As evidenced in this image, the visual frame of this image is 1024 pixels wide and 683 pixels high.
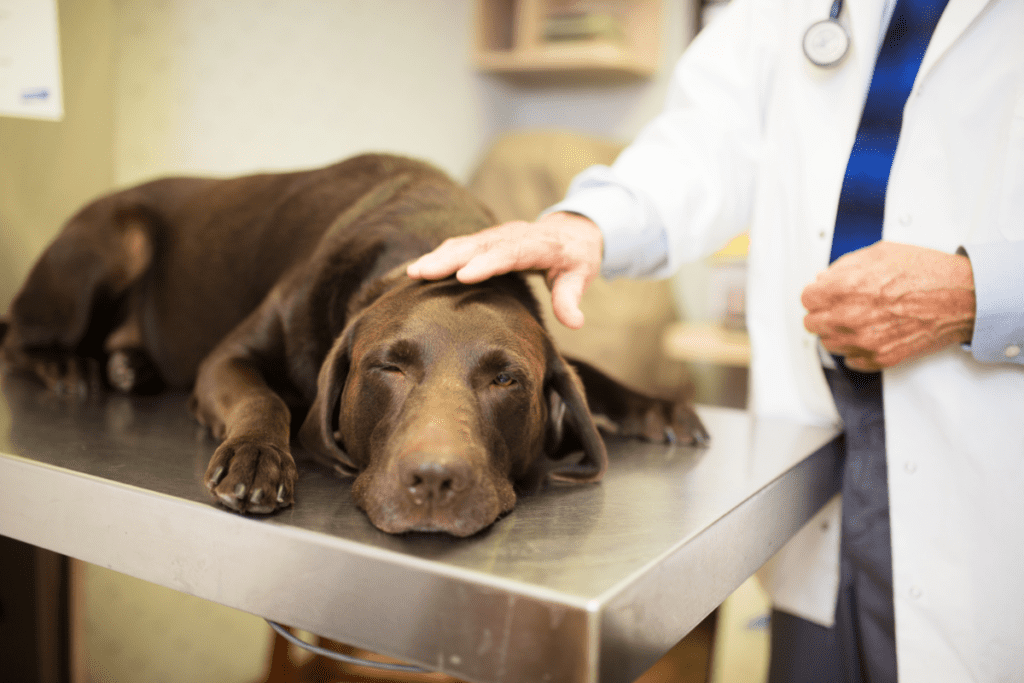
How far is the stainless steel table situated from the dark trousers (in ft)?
0.74

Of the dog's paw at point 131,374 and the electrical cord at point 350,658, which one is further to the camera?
the dog's paw at point 131,374

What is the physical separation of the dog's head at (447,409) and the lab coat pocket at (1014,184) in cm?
65

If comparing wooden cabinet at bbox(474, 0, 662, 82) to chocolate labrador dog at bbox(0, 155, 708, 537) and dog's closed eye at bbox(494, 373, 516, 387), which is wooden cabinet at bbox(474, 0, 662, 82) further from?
dog's closed eye at bbox(494, 373, 516, 387)

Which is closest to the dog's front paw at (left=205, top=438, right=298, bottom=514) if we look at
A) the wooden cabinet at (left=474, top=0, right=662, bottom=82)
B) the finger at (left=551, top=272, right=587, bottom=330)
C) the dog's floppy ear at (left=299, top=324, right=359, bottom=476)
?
the dog's floppy ear at (left=299, top=324, right=359, bottom=476)

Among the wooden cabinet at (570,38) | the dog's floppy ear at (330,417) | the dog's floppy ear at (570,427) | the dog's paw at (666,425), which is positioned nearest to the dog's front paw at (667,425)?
the dog's paw at (666,425)

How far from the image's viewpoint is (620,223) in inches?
47.4

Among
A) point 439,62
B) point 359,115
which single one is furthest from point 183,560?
point 439,62

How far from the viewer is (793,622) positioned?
53.9 inches

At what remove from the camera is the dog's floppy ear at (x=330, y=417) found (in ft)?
3.18

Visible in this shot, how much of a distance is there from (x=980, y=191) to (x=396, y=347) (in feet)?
2.93

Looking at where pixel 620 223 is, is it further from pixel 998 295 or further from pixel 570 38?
pixel 570 38

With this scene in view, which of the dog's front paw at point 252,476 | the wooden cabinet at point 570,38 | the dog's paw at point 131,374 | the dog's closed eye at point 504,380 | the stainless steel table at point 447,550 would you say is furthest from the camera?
the wooden cabinet at point 570,38

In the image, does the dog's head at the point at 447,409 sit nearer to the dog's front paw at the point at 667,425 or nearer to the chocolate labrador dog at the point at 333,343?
the chocolate labrador dog at the point at 333,343

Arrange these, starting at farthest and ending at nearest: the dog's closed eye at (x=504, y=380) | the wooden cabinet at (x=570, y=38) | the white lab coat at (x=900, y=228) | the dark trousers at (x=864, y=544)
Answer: the wooden cabinet at (x=570, y=38)
the dark trousers at (x=864, y=544)
the white lab coat at (x=900, y=228)
the dog's closed eye at (x=504, y=380)
